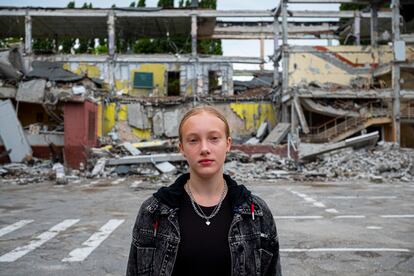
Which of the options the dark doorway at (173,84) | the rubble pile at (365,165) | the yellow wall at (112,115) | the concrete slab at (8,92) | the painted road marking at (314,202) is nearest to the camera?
the painted road marking at (314,202)

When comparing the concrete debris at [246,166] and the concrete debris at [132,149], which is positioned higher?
the concrete debris at [132,149]

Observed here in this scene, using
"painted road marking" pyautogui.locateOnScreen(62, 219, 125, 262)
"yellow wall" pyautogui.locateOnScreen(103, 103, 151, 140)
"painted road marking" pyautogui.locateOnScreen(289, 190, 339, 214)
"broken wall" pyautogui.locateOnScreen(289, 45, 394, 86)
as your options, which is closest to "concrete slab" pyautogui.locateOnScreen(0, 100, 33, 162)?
"yellow wall" pyautogui.locateOnScreen(103, 103, 151, 140)

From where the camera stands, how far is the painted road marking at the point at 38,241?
6.32 metres

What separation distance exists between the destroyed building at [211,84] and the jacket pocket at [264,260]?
23204 millimetres

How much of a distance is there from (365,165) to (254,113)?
11.7 metres

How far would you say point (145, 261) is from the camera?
231 centimetres

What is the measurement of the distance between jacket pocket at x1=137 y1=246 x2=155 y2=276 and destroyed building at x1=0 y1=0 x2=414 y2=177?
908 inches

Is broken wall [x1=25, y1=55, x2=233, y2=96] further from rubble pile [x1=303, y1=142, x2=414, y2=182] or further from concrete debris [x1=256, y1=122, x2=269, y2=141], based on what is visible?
rubble pile [x1=303, y1=142, x2=414, y2=182]

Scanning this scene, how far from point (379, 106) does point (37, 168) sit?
2301 cm

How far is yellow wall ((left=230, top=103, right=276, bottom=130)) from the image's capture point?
1254 inches

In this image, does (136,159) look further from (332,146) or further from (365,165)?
(365,165)

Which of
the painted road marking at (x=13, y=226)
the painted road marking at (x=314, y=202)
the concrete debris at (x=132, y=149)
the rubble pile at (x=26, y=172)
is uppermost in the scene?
the concrete debris at (x=132, y=149)

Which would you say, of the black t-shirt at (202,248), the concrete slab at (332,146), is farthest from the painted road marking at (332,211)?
the concrete slab at (332,146)

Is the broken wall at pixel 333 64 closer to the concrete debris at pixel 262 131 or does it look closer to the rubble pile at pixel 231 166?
the concrete debris at pixel 262 131
